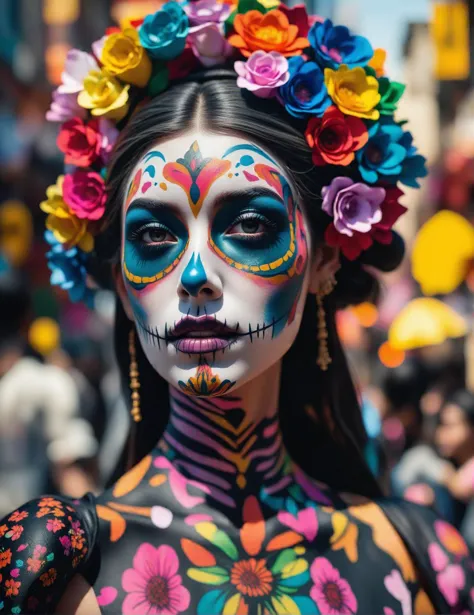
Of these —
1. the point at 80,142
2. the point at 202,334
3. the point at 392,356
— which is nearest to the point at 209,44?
the point at 80,142

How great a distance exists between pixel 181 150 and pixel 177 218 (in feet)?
0.61

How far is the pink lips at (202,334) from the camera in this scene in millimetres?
2076

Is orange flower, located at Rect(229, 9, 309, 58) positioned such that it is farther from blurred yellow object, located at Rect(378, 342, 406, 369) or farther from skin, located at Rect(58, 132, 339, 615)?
blurred yellow object, located at Rect(378, 342, 406, 369)

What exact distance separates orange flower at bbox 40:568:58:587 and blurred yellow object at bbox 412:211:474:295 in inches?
237

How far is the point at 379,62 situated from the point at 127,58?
0.75 m

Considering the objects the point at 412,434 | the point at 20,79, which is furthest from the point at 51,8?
the point at 412,434

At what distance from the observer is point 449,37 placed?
470 inches

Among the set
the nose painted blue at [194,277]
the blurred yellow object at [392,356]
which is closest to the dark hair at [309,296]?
the nose painted blue at [194,277]

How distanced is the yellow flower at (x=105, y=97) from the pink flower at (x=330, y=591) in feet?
4.50

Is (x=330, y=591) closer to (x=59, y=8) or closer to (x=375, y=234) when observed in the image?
(x=375, y=234)

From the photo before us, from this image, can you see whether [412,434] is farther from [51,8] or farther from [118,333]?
[51,8]

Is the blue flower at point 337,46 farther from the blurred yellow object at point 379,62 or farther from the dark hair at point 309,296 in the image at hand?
the dark hair at point 309,296

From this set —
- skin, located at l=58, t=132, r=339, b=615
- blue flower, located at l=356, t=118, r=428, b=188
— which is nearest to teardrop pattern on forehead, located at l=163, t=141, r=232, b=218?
skin, located at l=58, t=132, r=339, b=615

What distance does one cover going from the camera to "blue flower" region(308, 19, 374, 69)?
236 cm
